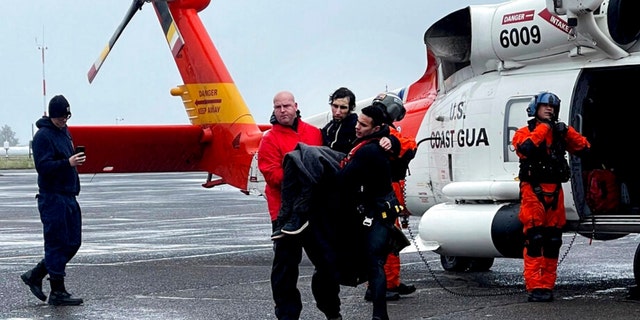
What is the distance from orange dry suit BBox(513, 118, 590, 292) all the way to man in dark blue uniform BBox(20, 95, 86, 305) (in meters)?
3.52

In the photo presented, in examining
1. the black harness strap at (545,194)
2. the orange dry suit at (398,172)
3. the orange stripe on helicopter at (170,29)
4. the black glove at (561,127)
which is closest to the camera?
the black glove at (561,127)

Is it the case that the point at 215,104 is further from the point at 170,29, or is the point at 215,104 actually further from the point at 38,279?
the point at 38,279

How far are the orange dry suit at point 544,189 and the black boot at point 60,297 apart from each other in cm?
360

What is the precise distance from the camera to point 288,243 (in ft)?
24.8

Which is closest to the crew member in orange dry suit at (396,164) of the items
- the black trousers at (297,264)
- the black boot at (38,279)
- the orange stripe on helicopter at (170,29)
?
the black trousers at (297,264)

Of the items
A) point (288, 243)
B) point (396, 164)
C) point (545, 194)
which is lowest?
point (288, 243)

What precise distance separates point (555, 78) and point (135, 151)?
5869mm

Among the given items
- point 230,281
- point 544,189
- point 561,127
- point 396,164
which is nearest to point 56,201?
point 230,281

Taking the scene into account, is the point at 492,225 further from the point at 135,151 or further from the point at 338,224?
the point at 135,151

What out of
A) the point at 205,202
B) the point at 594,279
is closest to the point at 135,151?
the point at 594,279

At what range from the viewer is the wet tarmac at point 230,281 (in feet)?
28.5

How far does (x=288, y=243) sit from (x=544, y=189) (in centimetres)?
246

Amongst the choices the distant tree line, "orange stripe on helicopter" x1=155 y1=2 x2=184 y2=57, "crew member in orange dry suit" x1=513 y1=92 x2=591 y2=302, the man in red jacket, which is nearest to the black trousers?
the man in red jacket

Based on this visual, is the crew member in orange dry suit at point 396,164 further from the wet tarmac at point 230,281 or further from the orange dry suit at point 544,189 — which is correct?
the orange dry suit at point 544,189
